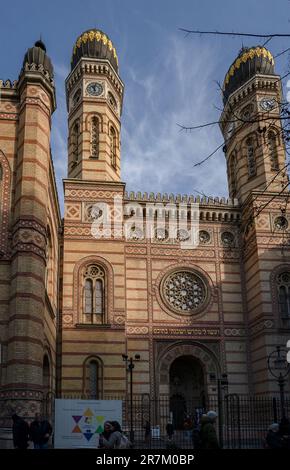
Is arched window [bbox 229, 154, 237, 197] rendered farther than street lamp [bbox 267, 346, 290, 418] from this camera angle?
Yes

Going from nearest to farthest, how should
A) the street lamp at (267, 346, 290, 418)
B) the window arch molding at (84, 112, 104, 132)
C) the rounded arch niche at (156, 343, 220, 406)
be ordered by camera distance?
1. the street lamp at (267, 346, 290, 418)
2. the rounded arch niche at (156, 343, 220, 406)
3. the window arch molding at (84, 112, 104, 132)

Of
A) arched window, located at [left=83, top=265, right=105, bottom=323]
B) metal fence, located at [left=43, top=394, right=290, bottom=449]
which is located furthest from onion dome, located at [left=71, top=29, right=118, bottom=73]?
metal fence, located at [left=43, top=394, right=290, bottom=449]

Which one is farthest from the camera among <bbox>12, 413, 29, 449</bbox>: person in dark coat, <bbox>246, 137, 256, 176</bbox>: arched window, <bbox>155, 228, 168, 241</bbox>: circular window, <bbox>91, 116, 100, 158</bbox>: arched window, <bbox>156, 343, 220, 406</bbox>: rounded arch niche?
<bbox>246, 137, 256, 176</bbox>: arched window

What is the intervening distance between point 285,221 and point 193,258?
4.29 metres

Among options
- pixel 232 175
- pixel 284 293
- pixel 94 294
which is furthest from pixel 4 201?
pixel 232 175

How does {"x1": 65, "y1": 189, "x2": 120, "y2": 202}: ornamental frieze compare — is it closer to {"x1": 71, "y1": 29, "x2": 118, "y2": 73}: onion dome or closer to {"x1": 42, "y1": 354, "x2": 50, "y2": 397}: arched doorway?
{"x1": 71, "y1": 29, "x2": 118, "y2": 73}: onion dome

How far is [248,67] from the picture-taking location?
28.2 m

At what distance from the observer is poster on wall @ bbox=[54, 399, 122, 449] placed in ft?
43.6

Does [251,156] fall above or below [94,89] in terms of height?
below

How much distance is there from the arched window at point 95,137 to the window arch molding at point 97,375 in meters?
9.34

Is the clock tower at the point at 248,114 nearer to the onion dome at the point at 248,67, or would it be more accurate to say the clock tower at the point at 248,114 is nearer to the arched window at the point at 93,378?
the onion dome at the point at 248,67

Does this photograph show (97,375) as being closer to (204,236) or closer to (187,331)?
(187,331)

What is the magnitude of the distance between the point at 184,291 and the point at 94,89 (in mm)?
10439

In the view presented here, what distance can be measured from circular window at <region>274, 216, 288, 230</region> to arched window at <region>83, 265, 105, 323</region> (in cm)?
775
